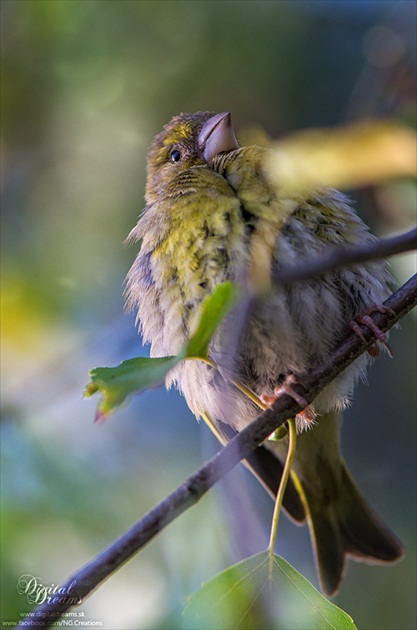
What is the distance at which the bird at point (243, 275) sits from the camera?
255 cm

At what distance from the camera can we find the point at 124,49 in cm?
419

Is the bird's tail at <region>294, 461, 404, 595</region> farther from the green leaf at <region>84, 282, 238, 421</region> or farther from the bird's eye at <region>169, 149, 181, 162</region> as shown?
the green leaf at <region>84, 282, 238, 421</region>

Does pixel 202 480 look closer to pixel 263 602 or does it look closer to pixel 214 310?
pixel 214 310

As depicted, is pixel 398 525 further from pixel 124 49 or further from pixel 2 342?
pixel 124 49

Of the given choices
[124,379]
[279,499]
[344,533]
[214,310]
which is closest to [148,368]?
[124,379]

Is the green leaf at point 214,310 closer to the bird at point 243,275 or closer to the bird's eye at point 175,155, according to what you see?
the bird at point 243,275

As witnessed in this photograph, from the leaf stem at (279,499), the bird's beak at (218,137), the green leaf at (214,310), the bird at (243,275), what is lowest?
→ the leaf stem at (279,499)

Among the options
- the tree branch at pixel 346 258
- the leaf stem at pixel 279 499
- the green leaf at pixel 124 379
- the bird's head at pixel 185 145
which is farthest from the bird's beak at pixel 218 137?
the tree branch at pixel 346 258

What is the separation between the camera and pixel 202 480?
1713mm

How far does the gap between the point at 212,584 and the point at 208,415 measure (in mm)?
1180

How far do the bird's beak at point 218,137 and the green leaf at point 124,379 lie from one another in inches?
58.5

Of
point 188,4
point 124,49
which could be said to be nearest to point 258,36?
point 188,4

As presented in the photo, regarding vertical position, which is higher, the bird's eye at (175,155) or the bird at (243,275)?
the bird's eye at (175,155)

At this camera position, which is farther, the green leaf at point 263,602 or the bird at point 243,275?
the bird at point 243,275
